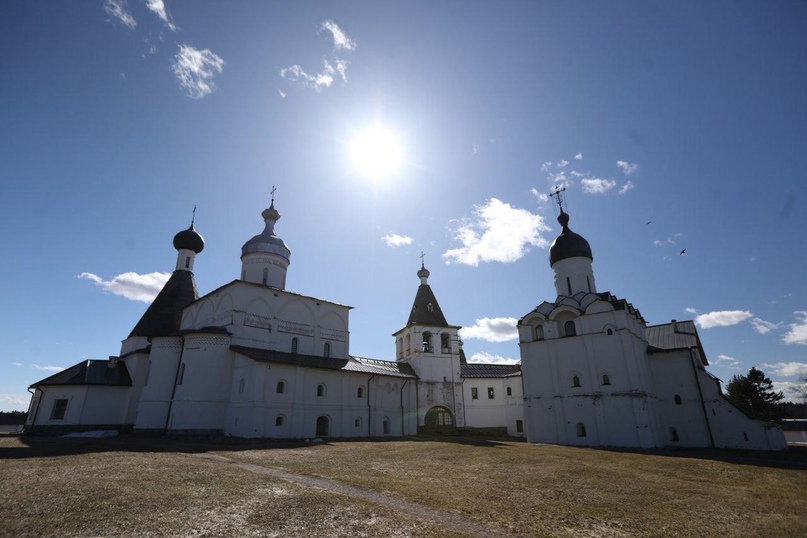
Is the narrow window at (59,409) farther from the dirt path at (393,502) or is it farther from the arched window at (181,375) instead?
the dirt path at (393,502)

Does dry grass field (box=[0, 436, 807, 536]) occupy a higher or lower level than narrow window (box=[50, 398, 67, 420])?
lower

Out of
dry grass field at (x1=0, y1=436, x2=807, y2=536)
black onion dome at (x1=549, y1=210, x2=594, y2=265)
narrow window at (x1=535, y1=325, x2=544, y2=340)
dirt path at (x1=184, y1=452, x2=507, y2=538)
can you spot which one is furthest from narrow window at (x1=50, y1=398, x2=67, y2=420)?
black onion dome at (x1=549, y1=210, x2=594, y2=265)

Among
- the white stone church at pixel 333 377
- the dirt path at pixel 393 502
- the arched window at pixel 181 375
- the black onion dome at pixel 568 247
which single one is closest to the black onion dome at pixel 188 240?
the white stone church at pixel 333 377

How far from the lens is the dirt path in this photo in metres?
6.36

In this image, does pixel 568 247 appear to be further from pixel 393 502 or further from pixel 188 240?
pixel 188 240

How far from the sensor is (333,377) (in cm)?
2819

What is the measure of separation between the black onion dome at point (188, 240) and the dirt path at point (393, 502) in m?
28.1

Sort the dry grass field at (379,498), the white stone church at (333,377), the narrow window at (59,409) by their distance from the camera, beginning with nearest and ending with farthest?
the dry grass field at (379,498) < the white stone church at (333,377) < the narrow window at (59,409)

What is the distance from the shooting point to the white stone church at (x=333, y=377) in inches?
949

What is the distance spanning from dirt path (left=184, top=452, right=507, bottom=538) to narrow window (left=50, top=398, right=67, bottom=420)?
24417mm

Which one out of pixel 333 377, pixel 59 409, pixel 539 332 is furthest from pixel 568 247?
pixel 59 409

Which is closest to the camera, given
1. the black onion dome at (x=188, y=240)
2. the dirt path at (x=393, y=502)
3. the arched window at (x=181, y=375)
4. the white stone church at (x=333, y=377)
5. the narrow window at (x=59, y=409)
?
the dirt path at (x=393, y=502)

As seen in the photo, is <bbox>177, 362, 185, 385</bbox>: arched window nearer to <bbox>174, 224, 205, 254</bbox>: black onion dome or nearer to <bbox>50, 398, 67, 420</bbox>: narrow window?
<bbox>50, 398, 67, 420</bbox>: narrow window

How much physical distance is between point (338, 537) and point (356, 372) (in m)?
23.9
